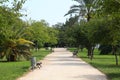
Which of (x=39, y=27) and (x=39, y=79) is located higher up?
(x=39, y=27)

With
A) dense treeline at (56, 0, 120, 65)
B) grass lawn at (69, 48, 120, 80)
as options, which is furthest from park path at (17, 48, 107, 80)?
dense treeline at (56, 0, 120, 65)

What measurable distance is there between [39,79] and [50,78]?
79 cm

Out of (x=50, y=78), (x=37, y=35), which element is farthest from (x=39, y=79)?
(x=37, y=35)

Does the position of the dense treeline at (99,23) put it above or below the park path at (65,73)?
above

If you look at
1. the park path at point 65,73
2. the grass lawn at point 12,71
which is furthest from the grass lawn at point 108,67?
the grass lawn at point 12,71

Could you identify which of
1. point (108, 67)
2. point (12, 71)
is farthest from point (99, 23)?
point (12, 71)

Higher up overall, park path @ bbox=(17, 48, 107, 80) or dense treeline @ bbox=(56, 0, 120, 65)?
dense treeline @ bbox=(56, 0, 120, 65)

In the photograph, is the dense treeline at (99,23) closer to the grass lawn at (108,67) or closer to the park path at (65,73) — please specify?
the grass lawn at (108,67)

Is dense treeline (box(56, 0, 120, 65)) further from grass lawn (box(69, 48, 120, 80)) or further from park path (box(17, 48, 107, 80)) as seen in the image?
park path (box(17, 48, 107, 80))

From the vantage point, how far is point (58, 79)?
810 inches

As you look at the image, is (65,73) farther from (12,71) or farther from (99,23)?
(99,23)

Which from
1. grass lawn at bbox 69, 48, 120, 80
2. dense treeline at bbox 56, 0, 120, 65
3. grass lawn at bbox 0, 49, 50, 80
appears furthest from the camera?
grass lawn at bbox 69, 48, 120, 80

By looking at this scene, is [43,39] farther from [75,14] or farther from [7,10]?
[7,10]

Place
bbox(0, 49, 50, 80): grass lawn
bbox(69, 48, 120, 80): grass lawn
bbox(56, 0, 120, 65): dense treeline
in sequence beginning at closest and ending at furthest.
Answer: bbox(56, 0, 120, 65): dense treeline
bbox(0, 49, 50, 80): grass lawn
bbox(69, 48, 120, 80): grass lawn
